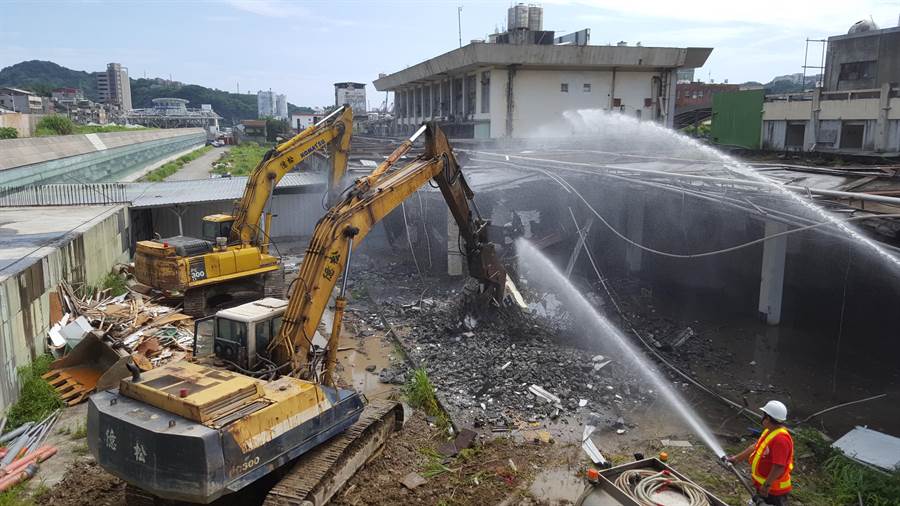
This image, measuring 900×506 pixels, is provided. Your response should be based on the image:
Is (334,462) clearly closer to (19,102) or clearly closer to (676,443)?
(676,443)

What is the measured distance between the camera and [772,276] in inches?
666

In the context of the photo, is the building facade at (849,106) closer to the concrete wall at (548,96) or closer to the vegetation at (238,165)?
the concrete wall at (548,96)

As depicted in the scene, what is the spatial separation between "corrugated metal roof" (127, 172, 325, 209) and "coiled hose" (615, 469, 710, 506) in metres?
21.0

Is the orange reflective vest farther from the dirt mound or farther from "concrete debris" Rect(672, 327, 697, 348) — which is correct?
"concrete debris" Rect(672, 327, 697, 348)

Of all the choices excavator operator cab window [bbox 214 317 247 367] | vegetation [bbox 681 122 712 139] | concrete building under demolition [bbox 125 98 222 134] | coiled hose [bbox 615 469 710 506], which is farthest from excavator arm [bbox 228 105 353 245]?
concrete building under demolition [bbox 125 98 222 134]

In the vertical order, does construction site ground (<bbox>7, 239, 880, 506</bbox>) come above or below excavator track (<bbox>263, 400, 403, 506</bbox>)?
below

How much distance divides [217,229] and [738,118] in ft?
101

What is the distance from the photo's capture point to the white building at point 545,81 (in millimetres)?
32250

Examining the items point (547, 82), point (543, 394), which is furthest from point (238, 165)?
point (543, 394)

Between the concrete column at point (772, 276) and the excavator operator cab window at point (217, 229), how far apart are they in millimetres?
14095

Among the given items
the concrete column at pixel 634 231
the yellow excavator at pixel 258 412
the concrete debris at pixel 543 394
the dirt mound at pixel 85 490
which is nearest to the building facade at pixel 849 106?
the concrete column at pixel 634 231

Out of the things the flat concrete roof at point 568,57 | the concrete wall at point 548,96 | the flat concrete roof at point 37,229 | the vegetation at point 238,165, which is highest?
the flat concrete roof at point 568,57

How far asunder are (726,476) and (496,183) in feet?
43.1

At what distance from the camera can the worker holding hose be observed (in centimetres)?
647
